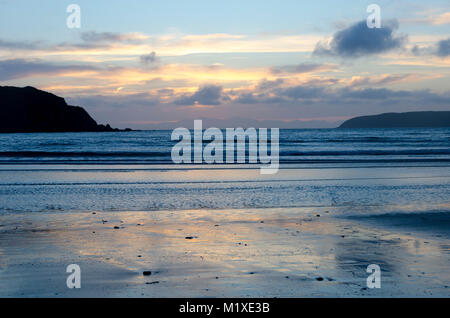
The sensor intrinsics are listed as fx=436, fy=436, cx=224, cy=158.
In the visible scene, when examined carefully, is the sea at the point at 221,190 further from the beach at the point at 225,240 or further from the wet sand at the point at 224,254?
the wet sand at the point at 224,254

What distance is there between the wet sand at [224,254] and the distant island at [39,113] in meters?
172

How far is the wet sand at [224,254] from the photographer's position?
5668 mm

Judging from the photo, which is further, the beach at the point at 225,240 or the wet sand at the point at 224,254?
the beach at the point at 225,240

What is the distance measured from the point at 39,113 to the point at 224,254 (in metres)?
186

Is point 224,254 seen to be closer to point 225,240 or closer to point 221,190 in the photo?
point 225,240

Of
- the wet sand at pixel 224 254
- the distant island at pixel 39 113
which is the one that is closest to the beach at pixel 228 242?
the wet sand at pixel 224 254

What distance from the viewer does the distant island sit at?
552 ft

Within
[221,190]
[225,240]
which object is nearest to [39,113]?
[221,190]

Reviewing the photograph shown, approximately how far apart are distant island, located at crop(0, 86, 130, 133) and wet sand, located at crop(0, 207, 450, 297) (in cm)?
17197

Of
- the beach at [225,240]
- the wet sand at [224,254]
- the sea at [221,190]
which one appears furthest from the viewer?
the sea at [221,190]

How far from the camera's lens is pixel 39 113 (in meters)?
176

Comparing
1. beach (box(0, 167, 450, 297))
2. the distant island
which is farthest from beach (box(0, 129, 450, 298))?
the distant island
